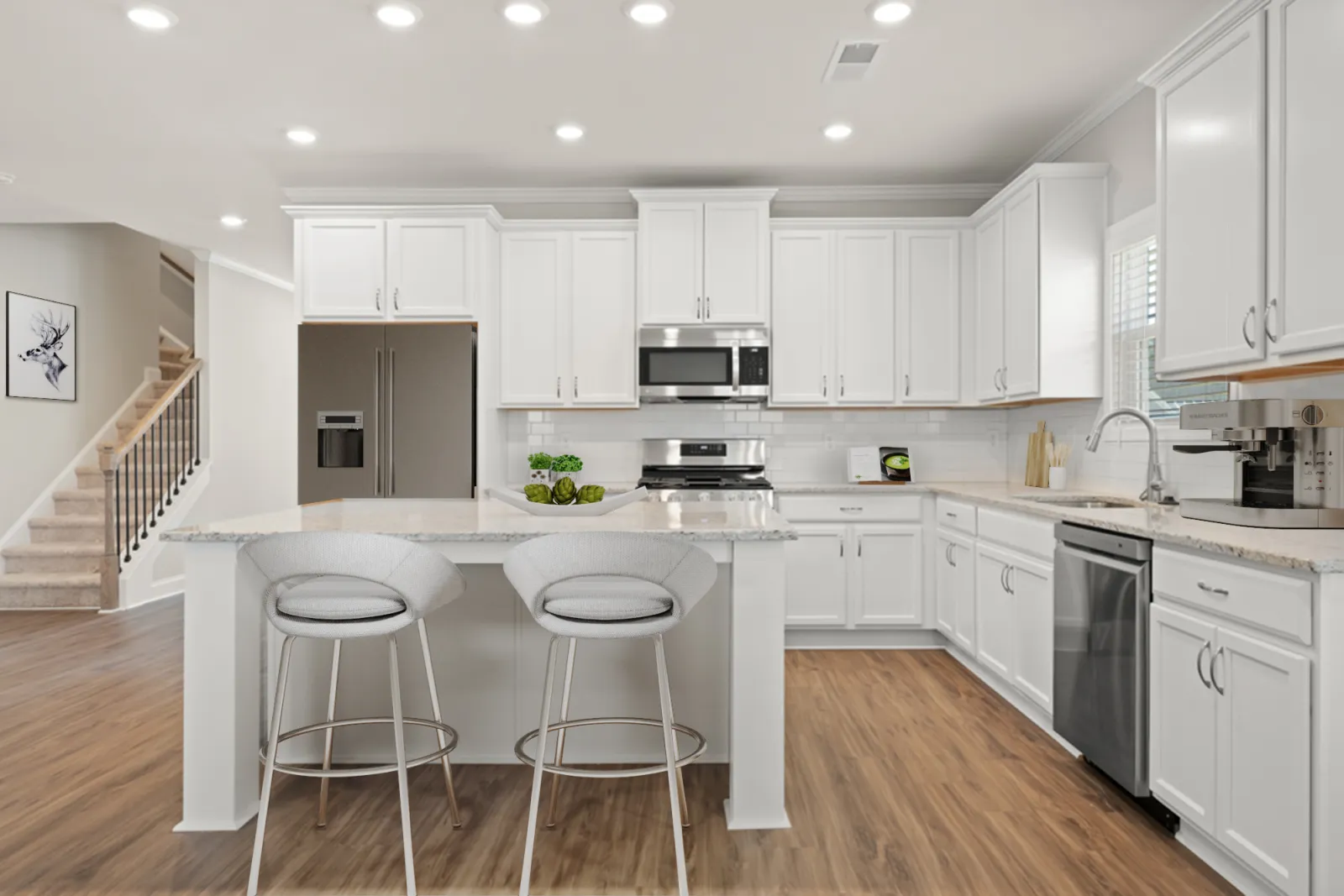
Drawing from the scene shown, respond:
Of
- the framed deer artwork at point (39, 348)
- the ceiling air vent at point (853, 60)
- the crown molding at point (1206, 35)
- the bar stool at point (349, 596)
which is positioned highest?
the ceiling air vent at point (853, 60)

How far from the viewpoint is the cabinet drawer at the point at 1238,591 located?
1848mm

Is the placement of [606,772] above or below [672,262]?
below

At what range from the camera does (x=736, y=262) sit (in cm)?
480

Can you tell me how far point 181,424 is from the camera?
6.75 m

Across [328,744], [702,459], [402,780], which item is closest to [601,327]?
[702,459]

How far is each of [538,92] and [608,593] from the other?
8.20ft

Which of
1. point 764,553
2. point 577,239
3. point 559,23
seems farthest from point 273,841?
point 577,239

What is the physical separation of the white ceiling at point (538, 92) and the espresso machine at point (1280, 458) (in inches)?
59.5

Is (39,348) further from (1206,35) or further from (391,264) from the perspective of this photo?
(1206,35)

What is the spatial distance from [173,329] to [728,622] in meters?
8.00

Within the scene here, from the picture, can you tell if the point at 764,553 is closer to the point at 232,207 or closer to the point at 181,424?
the point at 232,207

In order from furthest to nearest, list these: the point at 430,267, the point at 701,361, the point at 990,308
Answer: the point at 701,361 < the point at 430,267 < the point at 990,308

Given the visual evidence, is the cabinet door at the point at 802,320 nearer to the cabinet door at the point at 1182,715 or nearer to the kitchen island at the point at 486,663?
the kitchen island at the point at 486,663

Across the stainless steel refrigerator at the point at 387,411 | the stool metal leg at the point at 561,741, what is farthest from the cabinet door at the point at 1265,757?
the stainless steel refrigerator at the point at 387,411
